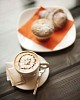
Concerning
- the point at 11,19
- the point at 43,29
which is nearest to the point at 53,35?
the point at 43,29

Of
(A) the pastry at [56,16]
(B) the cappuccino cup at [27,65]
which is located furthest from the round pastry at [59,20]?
(B) the cappuccino cup at [27,65]

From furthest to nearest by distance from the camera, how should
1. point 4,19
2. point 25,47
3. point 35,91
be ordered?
1. point 4,19
2. point 25,47
3. point 35,91

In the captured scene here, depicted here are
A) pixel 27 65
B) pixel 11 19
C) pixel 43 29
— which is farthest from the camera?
pixel 11 19

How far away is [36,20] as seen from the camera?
0.84 metres

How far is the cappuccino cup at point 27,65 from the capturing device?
0.66 meters

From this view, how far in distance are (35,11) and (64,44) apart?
8.3 inches

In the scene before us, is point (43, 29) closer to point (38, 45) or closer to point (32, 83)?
point (38, 45)

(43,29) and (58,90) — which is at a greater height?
(43,29)

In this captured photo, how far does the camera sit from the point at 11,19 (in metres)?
0.90

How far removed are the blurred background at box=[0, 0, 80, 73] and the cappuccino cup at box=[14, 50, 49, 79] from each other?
0.29ft

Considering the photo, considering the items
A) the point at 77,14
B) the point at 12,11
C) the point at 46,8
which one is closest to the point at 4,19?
the point at 12,11

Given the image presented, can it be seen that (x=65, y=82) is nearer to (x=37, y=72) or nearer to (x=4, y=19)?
(x=37, y=72)

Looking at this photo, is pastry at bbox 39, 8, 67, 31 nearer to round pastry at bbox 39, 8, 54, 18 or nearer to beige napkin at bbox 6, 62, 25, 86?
round pastry at bbox 39, 8, 54, 18

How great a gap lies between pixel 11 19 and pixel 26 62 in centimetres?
29
